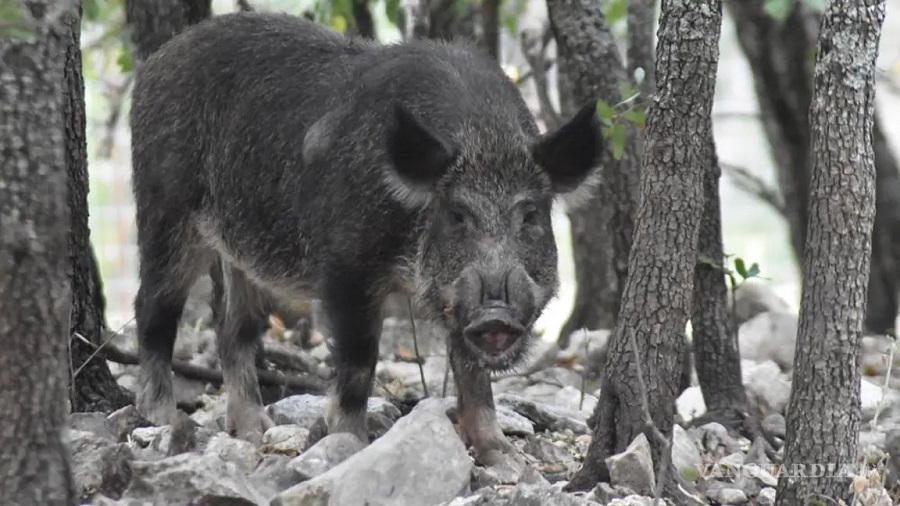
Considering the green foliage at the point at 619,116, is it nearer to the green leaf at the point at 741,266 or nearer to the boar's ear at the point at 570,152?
the boar's ear at the point at 570,152

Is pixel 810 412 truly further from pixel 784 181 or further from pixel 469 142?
pixel 784 181

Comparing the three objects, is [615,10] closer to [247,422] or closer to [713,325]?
[713,325]

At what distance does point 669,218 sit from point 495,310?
2.51 ft

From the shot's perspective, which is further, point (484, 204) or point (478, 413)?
point (478, 413)

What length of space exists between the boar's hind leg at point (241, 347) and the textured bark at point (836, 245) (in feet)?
8.92

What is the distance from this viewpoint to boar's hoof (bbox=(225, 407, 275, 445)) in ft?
21.8

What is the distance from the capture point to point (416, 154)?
5746mm

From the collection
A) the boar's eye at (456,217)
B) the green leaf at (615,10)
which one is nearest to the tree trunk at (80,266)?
the boar's eye at (456,217)

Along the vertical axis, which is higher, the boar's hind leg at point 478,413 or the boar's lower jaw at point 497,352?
the boar's lower jaw at point 497,352

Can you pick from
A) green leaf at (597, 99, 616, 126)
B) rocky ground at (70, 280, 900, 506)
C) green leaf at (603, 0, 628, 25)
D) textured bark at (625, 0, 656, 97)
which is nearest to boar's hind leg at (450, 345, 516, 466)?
rocky ground at (70, 280, 900, 506)

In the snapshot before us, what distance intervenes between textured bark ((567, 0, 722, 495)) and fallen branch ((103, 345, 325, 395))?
2897 millimetres

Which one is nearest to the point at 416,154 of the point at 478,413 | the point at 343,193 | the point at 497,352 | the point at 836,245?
the point at 343,193

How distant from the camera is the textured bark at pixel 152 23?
25.0 ft

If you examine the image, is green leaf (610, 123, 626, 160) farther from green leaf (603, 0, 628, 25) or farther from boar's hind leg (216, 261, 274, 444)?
green leaf (603, 0, 628, 25)
